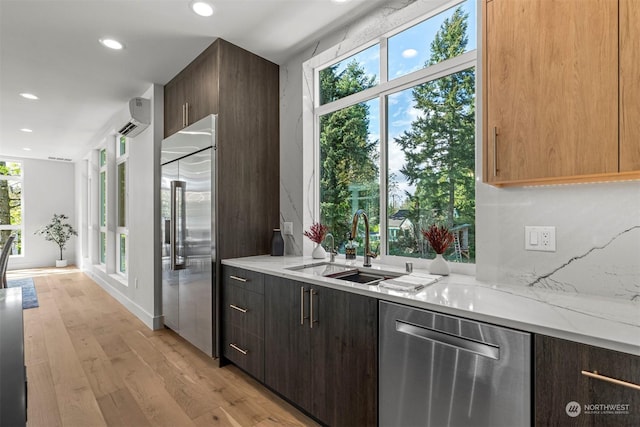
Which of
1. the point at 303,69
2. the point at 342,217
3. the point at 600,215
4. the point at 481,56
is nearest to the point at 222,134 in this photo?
the point at 303,69

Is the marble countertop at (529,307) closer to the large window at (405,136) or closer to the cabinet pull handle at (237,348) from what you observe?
the large window at (405,136)

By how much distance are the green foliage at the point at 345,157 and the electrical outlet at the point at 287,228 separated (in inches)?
13.1

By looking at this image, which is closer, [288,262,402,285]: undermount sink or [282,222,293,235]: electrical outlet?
[288,262,402,285]: undermount sink

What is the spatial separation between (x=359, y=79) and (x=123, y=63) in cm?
230

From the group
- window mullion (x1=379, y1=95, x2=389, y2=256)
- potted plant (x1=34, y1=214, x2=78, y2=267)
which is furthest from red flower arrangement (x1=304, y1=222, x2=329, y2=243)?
potted plant (x1=34, y1=214, x2=78, y2=267)

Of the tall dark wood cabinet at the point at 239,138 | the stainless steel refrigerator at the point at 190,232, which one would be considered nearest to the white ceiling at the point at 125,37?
Result: the tall dark wood cabinet at the point at 239,138

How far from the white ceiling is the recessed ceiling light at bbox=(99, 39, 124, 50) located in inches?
2.2

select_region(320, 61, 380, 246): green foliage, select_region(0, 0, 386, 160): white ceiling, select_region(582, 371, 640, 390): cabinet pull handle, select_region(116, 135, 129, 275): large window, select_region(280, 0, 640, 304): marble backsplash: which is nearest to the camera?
select_region(582, 371, 640, 390): cabinet pull handle

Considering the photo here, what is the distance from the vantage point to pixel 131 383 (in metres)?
2.35

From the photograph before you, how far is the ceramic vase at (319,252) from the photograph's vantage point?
2580 mm

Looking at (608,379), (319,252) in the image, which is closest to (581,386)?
(608,379)

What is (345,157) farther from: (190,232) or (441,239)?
(190,232)

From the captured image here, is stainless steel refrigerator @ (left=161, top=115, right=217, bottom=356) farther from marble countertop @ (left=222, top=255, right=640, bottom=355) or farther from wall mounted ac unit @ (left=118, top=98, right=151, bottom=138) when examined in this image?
marble countertop @ (left=222, top=255, right=640, bottom=355)

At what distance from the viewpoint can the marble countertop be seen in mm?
978
